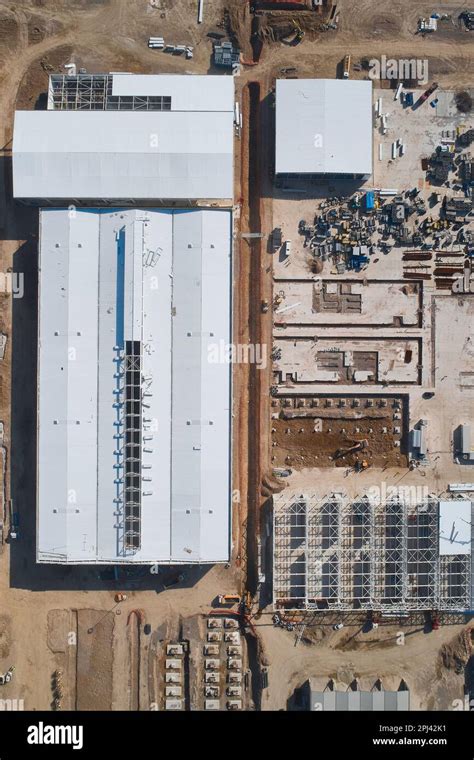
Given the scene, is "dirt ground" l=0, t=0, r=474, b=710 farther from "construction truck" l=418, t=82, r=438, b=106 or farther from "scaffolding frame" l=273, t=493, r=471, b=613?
"scaffolding frame" l=273, t=493, r=471, b=613

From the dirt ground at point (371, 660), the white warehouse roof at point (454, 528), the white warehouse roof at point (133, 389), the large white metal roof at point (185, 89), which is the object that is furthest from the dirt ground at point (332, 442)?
the large white metal roof at point (185, 89)

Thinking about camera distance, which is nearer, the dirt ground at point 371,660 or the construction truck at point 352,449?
the dirt ground at point 371,660

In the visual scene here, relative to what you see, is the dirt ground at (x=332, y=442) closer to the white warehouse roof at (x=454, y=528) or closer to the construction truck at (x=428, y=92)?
the white warehouse roof at (x=454, y=528)

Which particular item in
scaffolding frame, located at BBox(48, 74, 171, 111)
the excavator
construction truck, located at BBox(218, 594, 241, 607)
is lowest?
construction truck, located at BBox(218, 594, 241, 607)

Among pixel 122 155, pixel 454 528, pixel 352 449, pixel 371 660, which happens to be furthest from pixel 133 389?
pixel 371 660

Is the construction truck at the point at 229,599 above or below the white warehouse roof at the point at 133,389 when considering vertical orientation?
below

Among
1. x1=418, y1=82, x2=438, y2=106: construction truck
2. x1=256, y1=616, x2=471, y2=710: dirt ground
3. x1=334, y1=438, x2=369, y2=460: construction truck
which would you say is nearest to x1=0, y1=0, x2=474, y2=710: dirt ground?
x1=256, y1=616, x2=471, y2=710: dirt ground

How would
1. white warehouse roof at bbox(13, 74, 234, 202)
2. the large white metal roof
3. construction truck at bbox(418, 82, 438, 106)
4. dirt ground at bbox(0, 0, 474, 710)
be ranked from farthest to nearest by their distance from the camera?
construction truck at bbox(418, 82, 438, 106) → dirt ground at bbox(0, 0, 474, 710) → the large white metal roof → white warehouse roof at bbox(13, 74, 234, 202)
